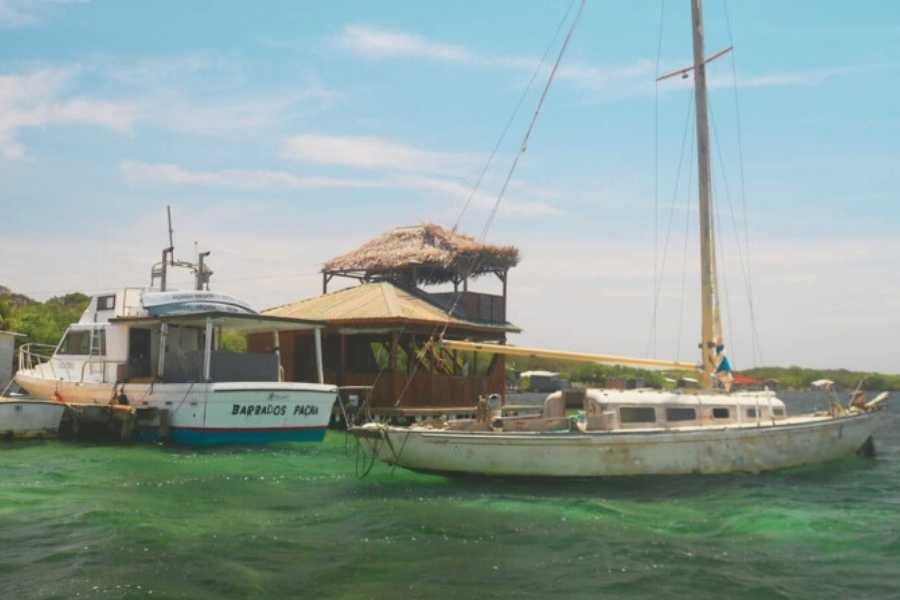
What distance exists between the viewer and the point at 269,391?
76.0ft

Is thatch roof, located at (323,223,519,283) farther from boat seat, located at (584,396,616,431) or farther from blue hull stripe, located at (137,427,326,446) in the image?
boat seat, located at (584,396,616,431)

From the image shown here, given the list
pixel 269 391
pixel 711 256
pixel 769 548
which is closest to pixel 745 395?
pixel 711 256

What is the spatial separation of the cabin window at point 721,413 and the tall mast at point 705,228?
1.42 metres

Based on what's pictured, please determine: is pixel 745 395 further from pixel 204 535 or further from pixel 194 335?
pixel 194 335

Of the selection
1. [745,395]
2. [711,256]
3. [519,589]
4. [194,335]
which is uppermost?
[711,256]

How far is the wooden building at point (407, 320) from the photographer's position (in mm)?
29141

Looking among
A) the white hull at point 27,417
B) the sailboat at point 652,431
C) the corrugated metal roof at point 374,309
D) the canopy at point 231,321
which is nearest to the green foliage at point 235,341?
the corrugated metal roof at point 374,309

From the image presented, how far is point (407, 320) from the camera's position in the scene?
2791cm

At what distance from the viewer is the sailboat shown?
17.1 m

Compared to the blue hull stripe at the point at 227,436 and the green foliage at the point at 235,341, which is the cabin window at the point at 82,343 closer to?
the blue hull stripe at the point at 227,436

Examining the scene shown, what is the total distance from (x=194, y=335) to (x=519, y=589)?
19.8 m

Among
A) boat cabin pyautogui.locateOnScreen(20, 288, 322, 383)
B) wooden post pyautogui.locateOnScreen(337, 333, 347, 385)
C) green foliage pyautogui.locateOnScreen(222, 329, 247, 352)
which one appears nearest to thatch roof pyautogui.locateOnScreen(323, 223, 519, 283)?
wooden post pyautogui.locateOnScreen(337, 333, 347, 385)

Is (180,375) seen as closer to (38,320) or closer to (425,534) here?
(425,534)

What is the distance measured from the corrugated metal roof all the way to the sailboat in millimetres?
8856
